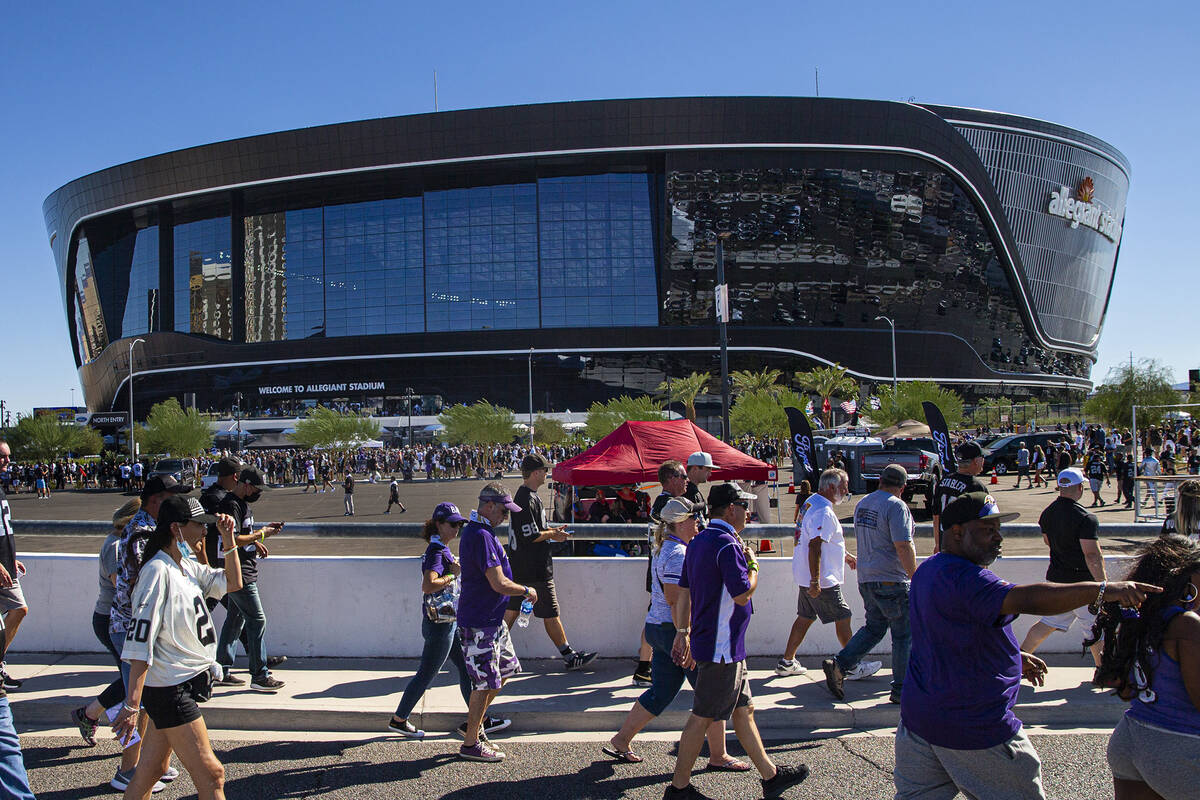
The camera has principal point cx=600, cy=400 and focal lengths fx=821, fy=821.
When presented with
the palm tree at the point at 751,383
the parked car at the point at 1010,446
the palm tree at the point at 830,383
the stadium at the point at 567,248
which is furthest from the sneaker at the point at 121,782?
the stadium at the point at 567,248

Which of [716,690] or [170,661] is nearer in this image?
[170,661]

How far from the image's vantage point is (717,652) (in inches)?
172

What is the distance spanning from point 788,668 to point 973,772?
153 inches

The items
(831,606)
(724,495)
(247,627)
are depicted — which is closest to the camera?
(724,495)

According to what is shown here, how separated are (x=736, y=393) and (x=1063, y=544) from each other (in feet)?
207

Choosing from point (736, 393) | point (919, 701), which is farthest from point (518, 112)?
point (919, 701)

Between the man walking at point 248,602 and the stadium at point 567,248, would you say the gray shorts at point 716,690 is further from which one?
the stadium at point 567,248

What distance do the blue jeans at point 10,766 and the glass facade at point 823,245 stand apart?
70.7 meters

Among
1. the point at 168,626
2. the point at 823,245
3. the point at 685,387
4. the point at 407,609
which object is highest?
the point at 823,245

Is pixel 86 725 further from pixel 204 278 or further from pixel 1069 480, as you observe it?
pixel 204 278

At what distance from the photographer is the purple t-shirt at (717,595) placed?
14.3 ft

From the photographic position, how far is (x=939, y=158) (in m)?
74.8

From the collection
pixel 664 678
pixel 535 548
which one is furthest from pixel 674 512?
pixel 535 548

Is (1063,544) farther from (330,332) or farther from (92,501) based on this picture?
(330,332)
